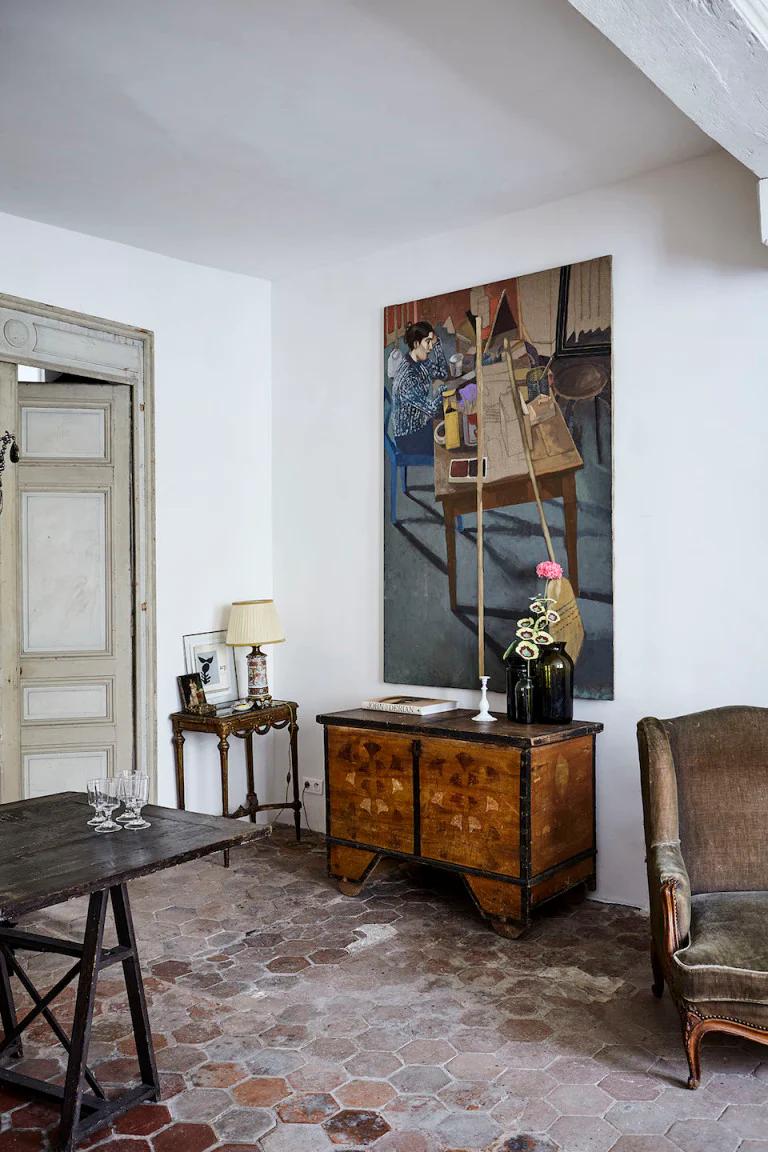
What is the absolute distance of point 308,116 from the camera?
12.6 feet

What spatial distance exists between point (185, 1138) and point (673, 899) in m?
1.60

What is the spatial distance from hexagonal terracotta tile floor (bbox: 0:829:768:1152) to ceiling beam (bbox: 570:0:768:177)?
3.04 metres

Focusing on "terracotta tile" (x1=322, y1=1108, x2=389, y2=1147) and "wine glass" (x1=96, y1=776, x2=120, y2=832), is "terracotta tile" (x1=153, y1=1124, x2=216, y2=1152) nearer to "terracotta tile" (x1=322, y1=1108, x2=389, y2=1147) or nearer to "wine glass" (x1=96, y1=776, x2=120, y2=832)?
"terracotta tile" (x1=322, y1=1108, x2=389, y2=1147)

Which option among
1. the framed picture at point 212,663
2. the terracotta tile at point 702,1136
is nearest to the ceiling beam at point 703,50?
the terracotta tile at point 702,1136

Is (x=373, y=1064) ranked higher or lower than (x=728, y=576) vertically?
lower

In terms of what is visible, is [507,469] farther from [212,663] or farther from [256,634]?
[212,663]

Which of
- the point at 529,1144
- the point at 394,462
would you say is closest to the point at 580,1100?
the point at 529,1144

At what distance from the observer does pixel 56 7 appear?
120 inches

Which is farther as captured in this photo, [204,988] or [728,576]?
[728,576]

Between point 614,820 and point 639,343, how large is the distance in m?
2.25

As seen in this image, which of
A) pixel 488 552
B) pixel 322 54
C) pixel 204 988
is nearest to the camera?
pixel 322 54

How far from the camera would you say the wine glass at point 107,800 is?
9.73 feet

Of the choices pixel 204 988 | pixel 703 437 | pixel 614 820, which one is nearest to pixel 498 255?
pixel 703 437

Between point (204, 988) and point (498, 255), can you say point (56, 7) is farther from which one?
point (204, 988)
